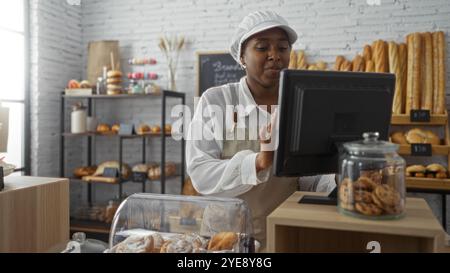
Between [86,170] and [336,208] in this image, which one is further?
[86,170]

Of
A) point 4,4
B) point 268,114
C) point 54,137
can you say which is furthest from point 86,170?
point 268,114

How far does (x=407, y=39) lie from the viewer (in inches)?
145

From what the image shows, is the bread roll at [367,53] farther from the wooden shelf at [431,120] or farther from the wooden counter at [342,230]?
the wooden counter at [342,230]

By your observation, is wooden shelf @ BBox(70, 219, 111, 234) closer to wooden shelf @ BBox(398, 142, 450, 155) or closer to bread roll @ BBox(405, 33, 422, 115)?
wooden shelf @ BBox(398, 142, 450, 155)

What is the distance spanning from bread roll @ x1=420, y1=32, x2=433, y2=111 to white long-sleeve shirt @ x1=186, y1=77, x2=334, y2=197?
217cm

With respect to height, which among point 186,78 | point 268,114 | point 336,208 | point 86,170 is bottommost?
point 86,170

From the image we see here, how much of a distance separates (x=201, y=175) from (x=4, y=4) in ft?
11.4

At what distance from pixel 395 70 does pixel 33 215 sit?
306 centimetres

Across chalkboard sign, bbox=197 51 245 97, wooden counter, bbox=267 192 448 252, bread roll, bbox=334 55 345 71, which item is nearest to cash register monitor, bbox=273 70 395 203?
wooden counter, bbox=267 192 448 252

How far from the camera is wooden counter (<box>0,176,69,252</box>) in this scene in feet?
5.11

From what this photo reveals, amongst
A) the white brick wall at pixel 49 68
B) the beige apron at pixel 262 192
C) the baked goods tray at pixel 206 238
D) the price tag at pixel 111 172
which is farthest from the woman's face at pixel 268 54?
the white brick wall at pixel 49 68

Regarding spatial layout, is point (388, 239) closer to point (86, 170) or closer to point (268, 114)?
point (268, 114)

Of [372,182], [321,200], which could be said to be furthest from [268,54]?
[372,182]

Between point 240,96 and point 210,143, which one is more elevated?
point 240,96
